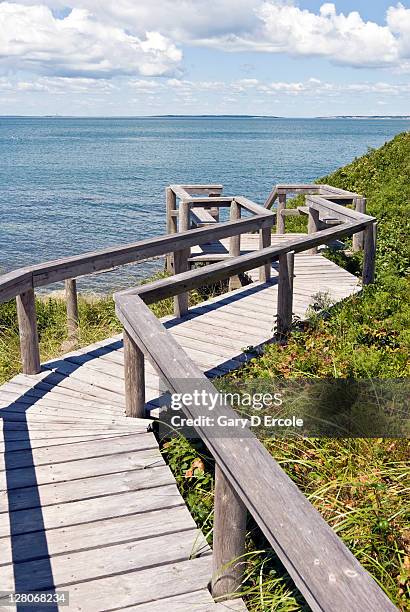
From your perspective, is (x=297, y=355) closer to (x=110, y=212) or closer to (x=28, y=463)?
(x=28, y=463)

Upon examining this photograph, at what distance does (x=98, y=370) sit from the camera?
631 centimetres

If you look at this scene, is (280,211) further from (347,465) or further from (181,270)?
(347,465)

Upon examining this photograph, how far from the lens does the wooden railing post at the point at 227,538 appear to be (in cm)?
310

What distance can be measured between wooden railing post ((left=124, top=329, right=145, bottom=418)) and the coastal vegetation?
0.45 m

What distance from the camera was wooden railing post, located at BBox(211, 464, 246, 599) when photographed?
3096 mm

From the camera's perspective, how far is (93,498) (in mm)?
4133

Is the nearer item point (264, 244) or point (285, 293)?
point (285, 293)

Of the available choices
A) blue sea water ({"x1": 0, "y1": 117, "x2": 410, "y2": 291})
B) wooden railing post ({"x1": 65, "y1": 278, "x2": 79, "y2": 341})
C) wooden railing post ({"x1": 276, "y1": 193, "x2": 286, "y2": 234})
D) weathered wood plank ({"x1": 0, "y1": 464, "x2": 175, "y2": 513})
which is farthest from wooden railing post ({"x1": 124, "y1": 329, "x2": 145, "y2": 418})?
blue sea water ({"x1": 0, "y1": 117, "x2": 410, "y2": 291})

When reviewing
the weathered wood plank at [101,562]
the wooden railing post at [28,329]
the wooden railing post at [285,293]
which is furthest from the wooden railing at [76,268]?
the weathered wood plank at [101,562]

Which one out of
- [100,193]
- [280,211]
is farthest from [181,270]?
[100,193]

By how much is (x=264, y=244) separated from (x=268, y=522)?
7.25 m

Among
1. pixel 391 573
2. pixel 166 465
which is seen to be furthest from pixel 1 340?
pixel 391 573

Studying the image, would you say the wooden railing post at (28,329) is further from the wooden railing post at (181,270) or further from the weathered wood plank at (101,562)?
the weathered wood plank at (101,562)

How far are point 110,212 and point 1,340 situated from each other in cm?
2851
